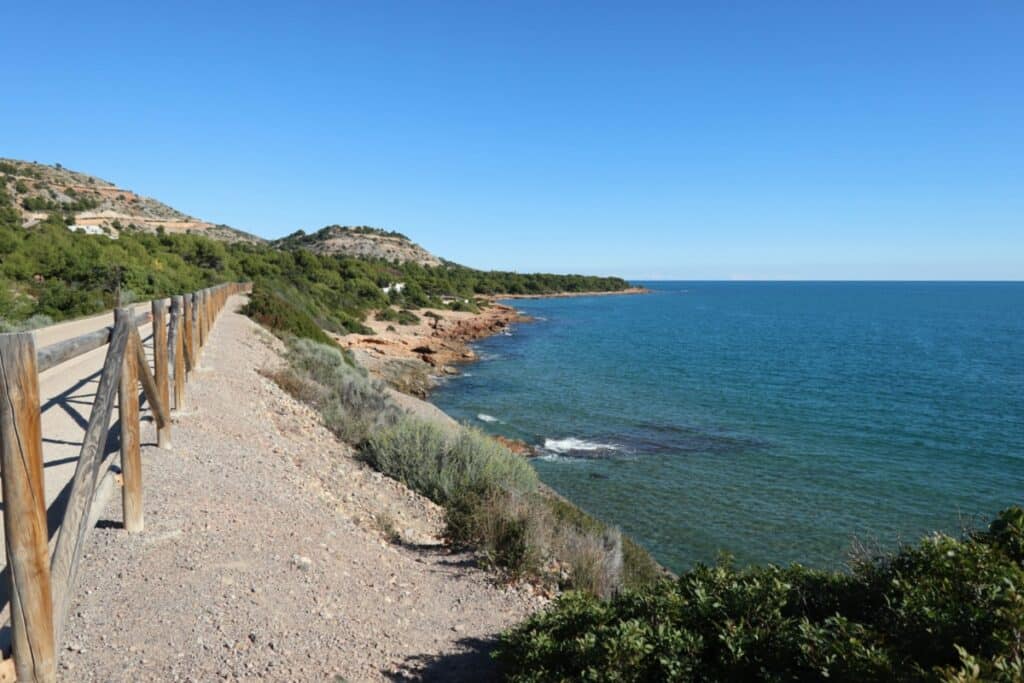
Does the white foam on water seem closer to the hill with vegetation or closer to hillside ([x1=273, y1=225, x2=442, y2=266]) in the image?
the hill with vegetation

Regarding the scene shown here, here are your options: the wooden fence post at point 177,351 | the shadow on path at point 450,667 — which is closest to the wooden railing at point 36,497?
the shadow on path at point 450,667

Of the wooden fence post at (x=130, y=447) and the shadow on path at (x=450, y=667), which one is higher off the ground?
the wooden fence post at (x=130, y=447)

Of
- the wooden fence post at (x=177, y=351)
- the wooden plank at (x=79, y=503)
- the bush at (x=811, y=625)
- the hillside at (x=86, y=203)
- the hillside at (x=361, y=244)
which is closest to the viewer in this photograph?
the bush at (x=811, y=625)

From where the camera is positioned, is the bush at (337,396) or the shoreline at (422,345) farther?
the shoreline at (422,345)

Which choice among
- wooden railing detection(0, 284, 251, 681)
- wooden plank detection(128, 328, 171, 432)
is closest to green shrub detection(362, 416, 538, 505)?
wooden plank detection(128, 328, 171, 432)

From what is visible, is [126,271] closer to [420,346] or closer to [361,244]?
[420,346]

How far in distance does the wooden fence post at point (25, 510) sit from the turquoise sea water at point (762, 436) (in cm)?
717

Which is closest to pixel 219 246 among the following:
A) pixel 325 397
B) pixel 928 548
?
pixel 325 397

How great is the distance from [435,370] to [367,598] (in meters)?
29.3

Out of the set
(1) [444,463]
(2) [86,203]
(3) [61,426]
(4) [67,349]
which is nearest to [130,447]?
(4) [67,349]

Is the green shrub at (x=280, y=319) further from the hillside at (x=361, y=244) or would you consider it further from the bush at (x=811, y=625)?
the hillside at (x=361, y=244)

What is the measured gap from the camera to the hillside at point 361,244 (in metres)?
121

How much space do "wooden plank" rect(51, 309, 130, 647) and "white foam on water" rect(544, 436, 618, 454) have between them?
52.7ft

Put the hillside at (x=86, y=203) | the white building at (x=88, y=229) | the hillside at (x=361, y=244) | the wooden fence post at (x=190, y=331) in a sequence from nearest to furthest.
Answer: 1. the wooden fence post at (x=190, y=331)
2. the white building at (x=88, y=229)
3. the hillside at (x=86, y=203)
4. the hillside at (x=361, y=244)
